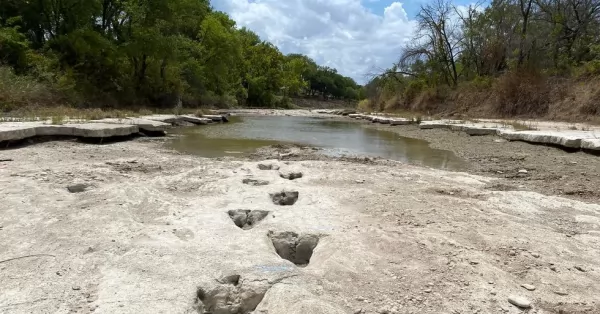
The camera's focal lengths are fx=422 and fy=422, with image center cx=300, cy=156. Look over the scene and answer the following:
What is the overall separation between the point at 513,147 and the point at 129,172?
871cm

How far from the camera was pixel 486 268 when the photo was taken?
Answer: 3080 millimetres

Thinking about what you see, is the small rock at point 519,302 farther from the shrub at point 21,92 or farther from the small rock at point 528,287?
the shrub at point 21,92

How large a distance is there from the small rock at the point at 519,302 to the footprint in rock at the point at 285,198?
105 inches

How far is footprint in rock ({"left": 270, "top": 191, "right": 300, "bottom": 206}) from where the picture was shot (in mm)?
4868

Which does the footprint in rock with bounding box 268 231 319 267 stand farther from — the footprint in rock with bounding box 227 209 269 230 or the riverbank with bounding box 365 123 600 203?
the riverbank with bounding box 365 123 600 203

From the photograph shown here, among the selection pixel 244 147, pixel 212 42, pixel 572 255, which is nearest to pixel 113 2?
pixel 212 42

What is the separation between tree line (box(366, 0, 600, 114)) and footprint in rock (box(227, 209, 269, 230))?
1633 cm

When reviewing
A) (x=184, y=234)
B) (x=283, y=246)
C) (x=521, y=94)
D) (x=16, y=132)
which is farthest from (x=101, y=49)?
(x=283, y=246)

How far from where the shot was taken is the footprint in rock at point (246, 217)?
13.6 ft

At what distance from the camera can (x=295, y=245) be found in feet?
11.8

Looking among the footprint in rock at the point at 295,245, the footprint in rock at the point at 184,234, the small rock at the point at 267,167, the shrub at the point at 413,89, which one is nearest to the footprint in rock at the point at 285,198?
the footprint in rock at the point at 295,245

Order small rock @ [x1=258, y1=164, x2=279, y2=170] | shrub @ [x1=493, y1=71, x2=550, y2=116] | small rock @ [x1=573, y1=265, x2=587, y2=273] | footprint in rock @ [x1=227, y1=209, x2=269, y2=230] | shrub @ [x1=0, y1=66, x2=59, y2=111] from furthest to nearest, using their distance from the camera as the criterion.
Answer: shrub @ [x1=493, y1=71, x2=550, y2=116]
shrub @ [x1=0, y1=66, x2=59, y2=111]
small rock @ [x1=258, y1=164, x2=279, y2=170]
footprint in rock @ [x1=227, y1=209, x2=269, y2=230]
small rock @ [x1=573, y1=265, x2=587, y2=273]

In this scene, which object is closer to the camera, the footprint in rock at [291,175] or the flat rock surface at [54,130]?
the footprint in rock at [291,175]

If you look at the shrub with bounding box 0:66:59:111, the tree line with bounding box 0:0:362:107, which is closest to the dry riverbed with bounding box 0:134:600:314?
the shrub with bounding box 0:66:59:111
